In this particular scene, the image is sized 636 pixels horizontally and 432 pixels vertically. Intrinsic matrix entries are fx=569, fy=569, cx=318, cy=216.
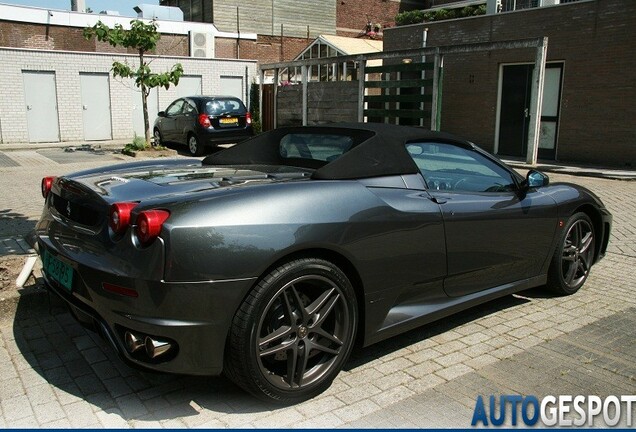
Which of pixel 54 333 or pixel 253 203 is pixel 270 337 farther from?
pixel 54 333

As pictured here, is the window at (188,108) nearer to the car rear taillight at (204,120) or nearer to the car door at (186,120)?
the car door at (186,120)

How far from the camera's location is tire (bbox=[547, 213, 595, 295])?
4695mm

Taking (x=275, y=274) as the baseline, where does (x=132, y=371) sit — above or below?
below

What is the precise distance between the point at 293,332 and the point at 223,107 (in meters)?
14.2

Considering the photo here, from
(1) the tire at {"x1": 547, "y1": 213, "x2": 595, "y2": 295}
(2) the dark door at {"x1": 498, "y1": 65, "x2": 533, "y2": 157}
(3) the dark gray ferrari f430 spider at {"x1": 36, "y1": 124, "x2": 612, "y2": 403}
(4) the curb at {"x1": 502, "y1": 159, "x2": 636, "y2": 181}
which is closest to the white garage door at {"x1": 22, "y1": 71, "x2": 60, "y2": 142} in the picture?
(2) the dark door at {"x1": 498, "y1": 65, "x2": 533, "y2": 157}

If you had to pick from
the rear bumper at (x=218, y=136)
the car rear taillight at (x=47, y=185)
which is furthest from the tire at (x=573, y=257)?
the rear bumper at (x=218, y=136)

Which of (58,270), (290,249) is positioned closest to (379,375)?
(290,249)

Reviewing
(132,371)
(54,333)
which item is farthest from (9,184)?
(132,371)

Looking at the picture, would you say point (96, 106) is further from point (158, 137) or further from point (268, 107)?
point (268, 107)

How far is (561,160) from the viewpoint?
51.2ft

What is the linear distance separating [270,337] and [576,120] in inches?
568

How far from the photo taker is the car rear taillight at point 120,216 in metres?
2.84

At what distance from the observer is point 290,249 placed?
9.55 feet

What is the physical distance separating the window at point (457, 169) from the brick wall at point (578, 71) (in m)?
11.6
